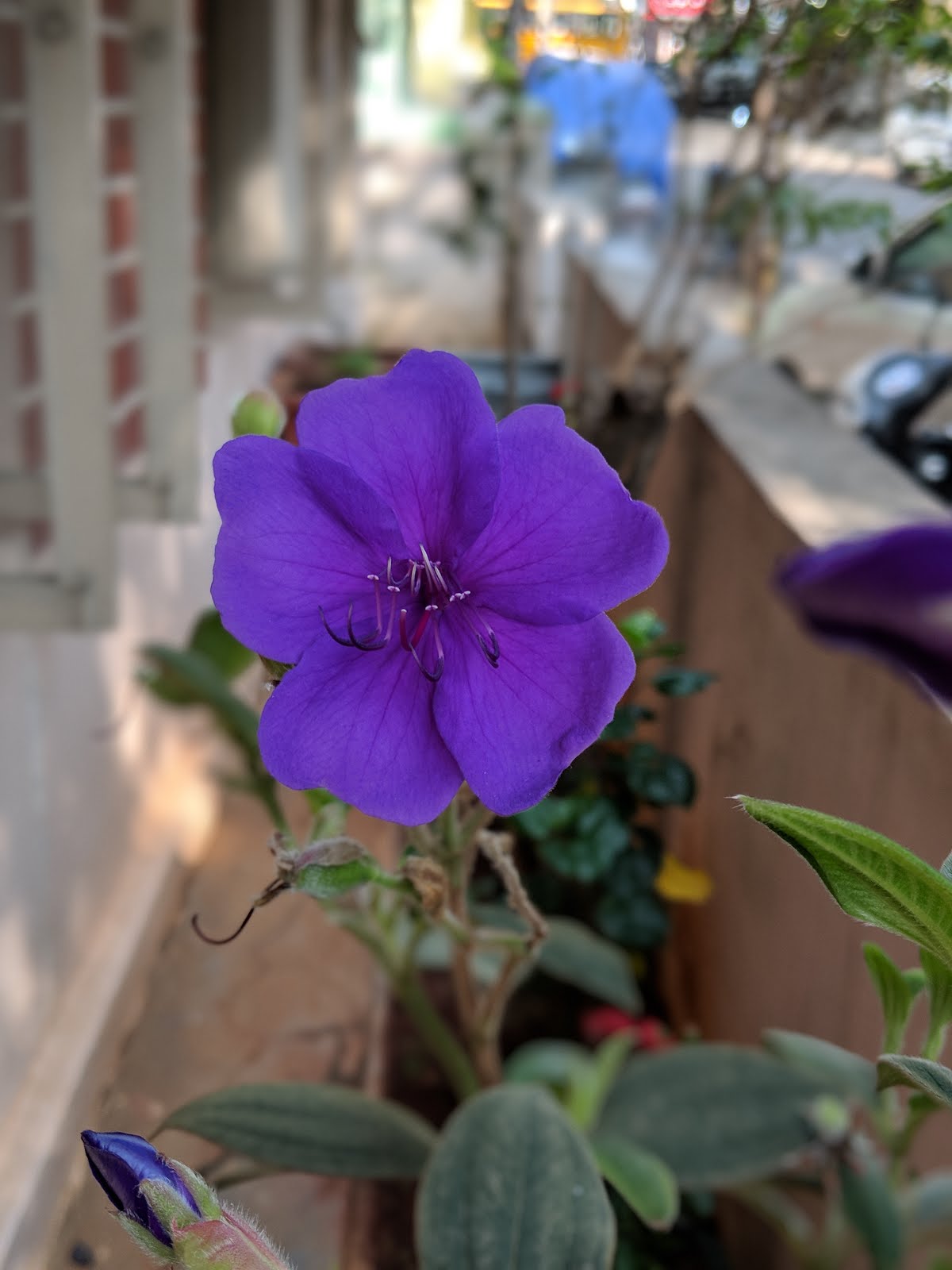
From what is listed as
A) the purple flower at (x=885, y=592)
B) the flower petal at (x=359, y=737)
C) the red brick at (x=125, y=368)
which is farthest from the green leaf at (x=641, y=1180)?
the red brick at (x=125, y=368)

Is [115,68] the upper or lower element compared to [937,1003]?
upper

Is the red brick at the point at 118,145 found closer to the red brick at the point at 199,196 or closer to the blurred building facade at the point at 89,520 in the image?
the blurred building facade at the point at 89,520

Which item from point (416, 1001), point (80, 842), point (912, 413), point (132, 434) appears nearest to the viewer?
point (416, 1001)

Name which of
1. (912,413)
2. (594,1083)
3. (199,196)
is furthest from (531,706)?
(199,196)

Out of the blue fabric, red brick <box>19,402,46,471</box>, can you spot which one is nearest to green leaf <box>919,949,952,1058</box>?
red brick <box>19,402,46,471</box>

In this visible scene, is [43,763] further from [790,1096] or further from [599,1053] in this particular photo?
[790,1096]

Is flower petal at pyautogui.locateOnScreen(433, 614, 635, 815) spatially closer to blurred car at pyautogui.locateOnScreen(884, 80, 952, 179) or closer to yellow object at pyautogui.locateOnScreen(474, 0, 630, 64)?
blurred car at pyautogui.locateOnScreen(884, 80, 952, 179)

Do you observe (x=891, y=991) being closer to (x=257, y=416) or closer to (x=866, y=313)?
(x=257, y=416)
